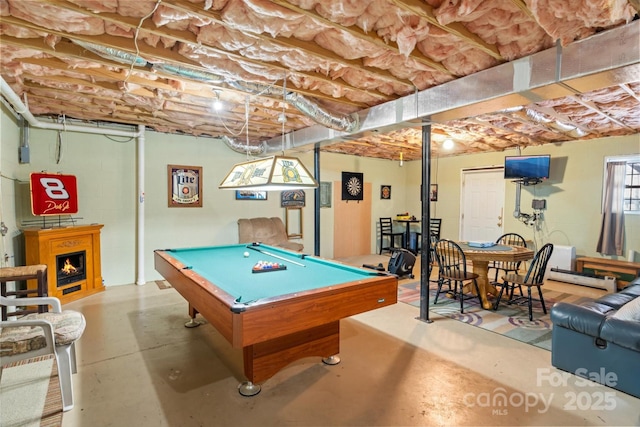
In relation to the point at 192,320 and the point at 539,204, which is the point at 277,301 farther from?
the point at 539,204

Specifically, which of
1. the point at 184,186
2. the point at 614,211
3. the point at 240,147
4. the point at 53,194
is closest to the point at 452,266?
the point at 614,211

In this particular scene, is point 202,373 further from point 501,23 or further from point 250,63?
point 501,23

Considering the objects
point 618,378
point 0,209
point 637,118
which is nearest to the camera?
point 618,378

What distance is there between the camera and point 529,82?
248cm

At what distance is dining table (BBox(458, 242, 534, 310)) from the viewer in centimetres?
383

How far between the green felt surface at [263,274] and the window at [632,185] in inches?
210

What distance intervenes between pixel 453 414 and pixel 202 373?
6.17ft

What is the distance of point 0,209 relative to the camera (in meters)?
3.36

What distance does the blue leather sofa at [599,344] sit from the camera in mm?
2277

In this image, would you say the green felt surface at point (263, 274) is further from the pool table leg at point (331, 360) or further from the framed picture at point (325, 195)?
the framed picture at point (325, 195)

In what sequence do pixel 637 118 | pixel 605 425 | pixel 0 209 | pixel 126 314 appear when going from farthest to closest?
pixel 637 118 < pixel 126 314 < pixel 0 209 < pixel 605 425

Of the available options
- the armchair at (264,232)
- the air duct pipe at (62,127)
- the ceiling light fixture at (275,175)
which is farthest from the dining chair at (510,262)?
the air duct pipe at (62,127)

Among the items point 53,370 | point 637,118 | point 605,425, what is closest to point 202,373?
point 53,370

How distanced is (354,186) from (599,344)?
5.76 meters
